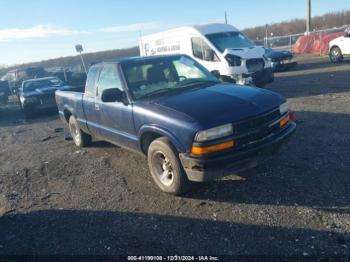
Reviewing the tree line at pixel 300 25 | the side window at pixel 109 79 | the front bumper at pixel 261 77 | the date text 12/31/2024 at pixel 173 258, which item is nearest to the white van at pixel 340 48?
the front bumper at pixel 261 77

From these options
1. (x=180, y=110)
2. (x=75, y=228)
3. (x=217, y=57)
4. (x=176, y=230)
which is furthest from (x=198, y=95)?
(x=217, y=57)

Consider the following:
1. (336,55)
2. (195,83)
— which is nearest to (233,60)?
(195,83)

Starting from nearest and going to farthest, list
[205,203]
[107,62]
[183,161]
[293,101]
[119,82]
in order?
[183,161], [205,203], [119,82], [107,62], [293,101]

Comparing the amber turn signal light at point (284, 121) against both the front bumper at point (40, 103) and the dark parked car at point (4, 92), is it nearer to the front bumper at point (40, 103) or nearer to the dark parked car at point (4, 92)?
the front bumper at point (40, 103)

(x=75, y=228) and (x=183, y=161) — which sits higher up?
(x=183, y=161)

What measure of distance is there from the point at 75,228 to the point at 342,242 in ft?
9.68

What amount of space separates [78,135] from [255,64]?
655 cm

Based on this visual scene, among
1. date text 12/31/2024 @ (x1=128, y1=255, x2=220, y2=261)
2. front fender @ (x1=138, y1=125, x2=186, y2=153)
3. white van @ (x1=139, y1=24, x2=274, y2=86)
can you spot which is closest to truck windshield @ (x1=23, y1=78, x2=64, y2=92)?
white van @ (x1=139, y1=24, x2=274, y2=86)

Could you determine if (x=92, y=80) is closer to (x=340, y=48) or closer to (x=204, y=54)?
(x=204, y=54)

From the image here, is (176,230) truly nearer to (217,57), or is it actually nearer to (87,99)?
(87,99)

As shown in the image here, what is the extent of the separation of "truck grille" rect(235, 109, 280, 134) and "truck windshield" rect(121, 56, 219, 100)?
1314 mm

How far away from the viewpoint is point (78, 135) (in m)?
7.66

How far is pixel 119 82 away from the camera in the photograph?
5277 mm

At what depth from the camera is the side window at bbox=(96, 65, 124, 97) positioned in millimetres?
5370
